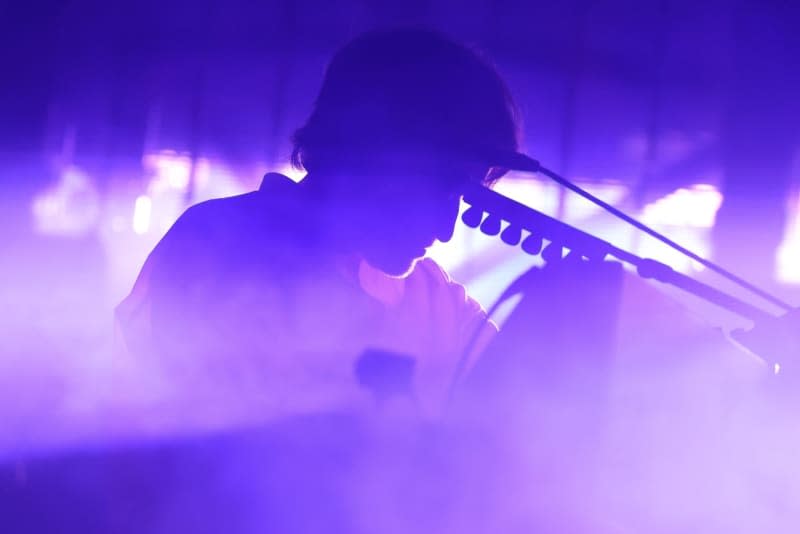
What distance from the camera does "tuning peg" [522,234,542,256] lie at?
516 millimetres

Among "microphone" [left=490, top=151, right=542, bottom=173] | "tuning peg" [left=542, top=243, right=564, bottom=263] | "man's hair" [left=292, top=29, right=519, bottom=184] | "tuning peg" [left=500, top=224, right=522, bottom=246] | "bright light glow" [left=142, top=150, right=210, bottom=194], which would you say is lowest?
"bright light glow" [left=142, top=150, right=210, bottom=194]

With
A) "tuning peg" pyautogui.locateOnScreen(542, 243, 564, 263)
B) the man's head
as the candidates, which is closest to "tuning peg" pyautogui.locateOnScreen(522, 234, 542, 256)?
"tuning peg" pyautogui.locateOnScreen(542, 243, 564, 263)

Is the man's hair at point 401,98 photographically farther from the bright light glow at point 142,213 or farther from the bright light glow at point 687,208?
the bright light glow at point 687,208

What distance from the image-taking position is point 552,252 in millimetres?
521

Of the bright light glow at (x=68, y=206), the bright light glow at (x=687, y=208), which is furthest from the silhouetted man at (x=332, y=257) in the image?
the bright light glow at (x=687, y=208)

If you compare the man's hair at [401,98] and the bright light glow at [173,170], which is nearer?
the man's hair at [401,98]

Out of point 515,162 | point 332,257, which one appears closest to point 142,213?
point 332,257

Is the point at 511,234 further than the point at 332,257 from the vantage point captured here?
No

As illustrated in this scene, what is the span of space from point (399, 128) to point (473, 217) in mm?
282

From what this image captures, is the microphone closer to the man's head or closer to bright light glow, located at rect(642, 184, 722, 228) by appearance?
the man's head

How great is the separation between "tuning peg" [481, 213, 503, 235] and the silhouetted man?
0.26 ft

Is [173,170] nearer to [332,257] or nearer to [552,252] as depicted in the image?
[332,257]

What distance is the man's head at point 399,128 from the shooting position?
Result: 716mm

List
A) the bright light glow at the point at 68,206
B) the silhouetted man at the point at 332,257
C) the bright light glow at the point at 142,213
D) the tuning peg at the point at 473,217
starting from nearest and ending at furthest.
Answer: the tuning peg at the point at 473,217 < the silhouetted man at the point at 332,257 < the bright light glow at the point at 68,206 < the bright light glow at the point at 142,213
